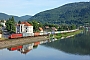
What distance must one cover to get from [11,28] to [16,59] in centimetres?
4046

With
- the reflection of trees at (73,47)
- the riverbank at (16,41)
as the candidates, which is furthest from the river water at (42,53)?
the riverbank at (16,41)

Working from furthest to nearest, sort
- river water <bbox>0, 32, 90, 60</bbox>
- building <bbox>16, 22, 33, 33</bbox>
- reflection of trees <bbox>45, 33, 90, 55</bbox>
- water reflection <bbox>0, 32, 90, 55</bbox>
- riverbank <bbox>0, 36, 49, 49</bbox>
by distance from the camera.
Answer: building <bbox>16, 22, 33, 33</bbox> → reflection of trees <bbox>45, 33, 90, 55</bbox> → riverbank <bbox>0, 36, 49, 49</bbox> → water reflection <bbox>0, 32, 90, 55</bbox> → river water <bbox>0, 32, 90, 60</bbox>

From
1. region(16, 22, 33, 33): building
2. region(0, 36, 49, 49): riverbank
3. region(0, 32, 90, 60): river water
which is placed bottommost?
region(0, 32, 90, 60): river water

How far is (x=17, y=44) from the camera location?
4756cm

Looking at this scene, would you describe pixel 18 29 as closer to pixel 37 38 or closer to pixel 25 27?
pixel 25 27

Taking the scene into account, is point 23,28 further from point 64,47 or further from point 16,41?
point 64,47

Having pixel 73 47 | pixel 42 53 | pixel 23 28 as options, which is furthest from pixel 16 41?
pixel 23 28

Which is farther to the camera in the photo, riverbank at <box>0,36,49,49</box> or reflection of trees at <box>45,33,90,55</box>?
reflection of trees at <box>45,33,90,55</box>

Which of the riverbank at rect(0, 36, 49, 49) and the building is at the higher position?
the building

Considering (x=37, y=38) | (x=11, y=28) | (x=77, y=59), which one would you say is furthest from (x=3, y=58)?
(x=11, y=28)

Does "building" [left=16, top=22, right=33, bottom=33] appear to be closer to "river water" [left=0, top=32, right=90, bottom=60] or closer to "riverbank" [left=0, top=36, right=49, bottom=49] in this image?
"riverbank" [left=0, top=36, right=49, bottom=49]

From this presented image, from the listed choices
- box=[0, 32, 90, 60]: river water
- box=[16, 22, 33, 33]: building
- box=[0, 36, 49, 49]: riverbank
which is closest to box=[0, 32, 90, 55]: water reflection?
box=[0, 32, 90, 60]: river water

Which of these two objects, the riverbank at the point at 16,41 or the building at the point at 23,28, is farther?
the building at the point at 23,28

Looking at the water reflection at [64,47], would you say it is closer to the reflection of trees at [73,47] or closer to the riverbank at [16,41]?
the reflection of trees at [73,47]
